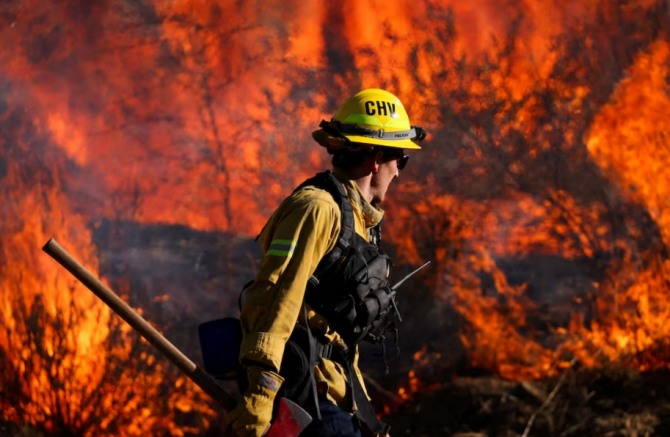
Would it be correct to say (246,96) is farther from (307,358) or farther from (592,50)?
(307,358)

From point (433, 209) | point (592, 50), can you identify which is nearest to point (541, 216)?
point (433, 209)

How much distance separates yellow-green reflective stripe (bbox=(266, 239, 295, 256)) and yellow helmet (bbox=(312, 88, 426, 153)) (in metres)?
0.62

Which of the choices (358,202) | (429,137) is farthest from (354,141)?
(429,137)

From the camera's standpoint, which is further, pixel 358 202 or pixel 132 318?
pixel 358 202

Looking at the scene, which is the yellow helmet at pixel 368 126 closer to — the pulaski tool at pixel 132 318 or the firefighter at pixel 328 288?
the firefighter at pixel 328 288

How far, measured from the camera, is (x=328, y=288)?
3.25m

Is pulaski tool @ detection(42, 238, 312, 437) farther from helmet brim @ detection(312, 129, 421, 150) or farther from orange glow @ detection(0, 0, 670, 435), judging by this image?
orange glow @ detection(0, 0, 670, 435)

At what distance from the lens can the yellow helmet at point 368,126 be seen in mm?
3520

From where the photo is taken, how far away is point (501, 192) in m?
8.05

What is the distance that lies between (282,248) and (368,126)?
0.75m

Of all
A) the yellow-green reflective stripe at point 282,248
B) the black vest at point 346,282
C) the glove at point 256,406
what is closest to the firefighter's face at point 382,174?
the black vest at point 346,282

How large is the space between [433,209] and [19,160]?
3.38m

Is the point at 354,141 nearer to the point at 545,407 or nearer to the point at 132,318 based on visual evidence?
the point at 132,318

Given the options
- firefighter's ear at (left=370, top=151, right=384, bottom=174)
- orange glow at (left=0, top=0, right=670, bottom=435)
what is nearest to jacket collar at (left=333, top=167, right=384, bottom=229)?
firefighter's ear at (left=370, top=151, right=384, bottom=174)
